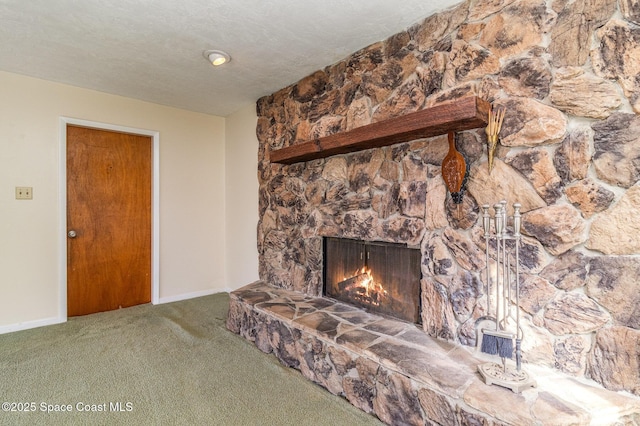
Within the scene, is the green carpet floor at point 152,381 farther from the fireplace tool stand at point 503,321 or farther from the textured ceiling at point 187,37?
the textured ceiling at point 187,37

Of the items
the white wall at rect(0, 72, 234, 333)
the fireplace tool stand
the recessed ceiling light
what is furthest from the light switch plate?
the fireplace tool stand

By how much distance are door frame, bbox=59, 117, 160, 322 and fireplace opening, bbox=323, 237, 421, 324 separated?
7.09 ft

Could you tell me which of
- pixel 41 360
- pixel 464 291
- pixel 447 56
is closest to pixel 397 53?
pixel 447 56

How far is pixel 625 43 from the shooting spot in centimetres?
136

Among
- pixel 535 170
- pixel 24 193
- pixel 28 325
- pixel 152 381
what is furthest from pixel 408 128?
pixel 28 325

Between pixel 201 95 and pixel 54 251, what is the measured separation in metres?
2.15

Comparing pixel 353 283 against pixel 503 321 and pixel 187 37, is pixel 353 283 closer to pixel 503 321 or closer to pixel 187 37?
pixel 503 321

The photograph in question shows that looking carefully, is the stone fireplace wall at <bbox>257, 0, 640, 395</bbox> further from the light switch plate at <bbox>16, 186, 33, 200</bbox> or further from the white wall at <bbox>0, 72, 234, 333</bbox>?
the light switch plate at <bbox>16, 186, 33, 200</bbox>

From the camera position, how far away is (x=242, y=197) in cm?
386

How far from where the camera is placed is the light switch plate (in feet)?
9.45

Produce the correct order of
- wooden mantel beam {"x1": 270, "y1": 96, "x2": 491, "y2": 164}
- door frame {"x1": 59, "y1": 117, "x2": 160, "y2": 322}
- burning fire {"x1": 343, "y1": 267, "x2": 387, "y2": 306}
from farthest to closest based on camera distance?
door frame {"x1": 59, "y1": 117, "x2": 160, "y2": 322} < burning fire {"x1": 343, "y1": 267, "x2": 387, "y2": 306} < wooden mantel beam {"x1": 270, "y1": 96, "x2": 491, "y2": 164}

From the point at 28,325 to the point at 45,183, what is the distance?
1.35 metres

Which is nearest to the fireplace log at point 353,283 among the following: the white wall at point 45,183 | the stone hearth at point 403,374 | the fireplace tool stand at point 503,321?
the stone hearth at point 403,374

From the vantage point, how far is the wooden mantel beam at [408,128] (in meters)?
1.61
